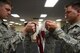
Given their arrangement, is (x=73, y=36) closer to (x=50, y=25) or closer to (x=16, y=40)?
(x=50, y=25)

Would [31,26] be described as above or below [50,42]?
above

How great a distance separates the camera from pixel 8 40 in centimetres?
221

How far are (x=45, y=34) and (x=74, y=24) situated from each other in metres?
0.42

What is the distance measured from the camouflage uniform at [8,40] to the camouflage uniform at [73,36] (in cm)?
48

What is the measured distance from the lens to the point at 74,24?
7.44 feet

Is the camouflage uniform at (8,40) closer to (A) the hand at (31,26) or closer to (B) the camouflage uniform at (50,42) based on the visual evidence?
(A) the hand at (31,26)

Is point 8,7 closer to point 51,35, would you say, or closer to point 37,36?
point 37,36

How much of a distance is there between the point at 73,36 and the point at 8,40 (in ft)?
2.60

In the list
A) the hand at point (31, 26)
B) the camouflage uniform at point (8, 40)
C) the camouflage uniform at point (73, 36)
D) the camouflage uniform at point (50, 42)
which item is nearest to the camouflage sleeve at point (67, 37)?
the camouflage uniform at point (73, 36)

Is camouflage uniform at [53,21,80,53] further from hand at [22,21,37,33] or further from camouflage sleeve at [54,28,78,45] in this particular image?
hand at [22,21,37,33]

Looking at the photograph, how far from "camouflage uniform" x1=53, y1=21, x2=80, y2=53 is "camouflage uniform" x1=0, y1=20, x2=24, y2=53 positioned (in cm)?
48

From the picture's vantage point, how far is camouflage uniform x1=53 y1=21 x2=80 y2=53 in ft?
6.94

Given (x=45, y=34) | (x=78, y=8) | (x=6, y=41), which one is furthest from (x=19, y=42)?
(x=78, y=8)

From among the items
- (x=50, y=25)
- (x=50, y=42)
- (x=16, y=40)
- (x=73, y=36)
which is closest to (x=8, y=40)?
(x=16, y=40)
